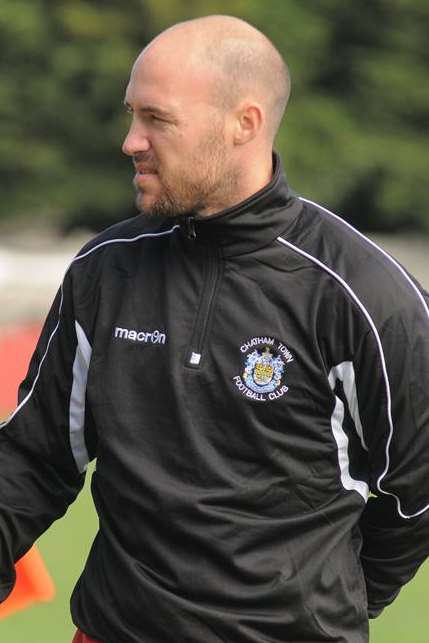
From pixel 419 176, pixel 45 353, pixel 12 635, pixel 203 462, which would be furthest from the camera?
pixel 419 176

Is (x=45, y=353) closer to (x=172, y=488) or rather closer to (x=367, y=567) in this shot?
(x=172, y=488)

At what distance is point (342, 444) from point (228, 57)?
2.67ft

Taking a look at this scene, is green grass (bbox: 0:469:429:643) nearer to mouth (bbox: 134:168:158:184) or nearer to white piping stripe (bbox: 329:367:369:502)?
Result: white piping stripe (bbox: 329:367:369:502)

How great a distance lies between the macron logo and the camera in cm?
308

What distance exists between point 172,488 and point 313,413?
32cm

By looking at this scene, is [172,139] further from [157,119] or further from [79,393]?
[79,393]

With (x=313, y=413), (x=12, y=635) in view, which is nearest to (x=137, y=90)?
(x=313, y=413)

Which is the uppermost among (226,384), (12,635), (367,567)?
(226,384)

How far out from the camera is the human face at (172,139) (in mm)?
3006

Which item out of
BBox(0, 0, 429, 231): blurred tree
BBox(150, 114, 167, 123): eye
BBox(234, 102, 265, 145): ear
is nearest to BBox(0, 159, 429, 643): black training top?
BBox(234, 102, 265, 145): ear

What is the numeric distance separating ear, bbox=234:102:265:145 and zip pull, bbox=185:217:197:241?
184 millimetres

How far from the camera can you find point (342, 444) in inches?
121

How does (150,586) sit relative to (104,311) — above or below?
below

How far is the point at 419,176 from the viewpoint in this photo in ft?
32.8
